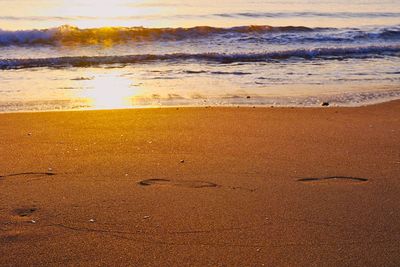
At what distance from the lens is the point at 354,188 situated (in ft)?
15.3

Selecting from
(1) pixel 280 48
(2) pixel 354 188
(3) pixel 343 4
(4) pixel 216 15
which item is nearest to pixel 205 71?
(1) pixel 280 48

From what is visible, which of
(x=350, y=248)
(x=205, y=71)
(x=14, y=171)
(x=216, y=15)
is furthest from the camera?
(x=216, y=15)

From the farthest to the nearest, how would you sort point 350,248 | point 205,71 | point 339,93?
point 205,71 → point 339,93 → point 350,248

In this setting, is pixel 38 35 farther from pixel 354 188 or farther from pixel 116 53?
pixel 354 188

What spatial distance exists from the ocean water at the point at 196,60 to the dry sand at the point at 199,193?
246 cm

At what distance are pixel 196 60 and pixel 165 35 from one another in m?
4.67

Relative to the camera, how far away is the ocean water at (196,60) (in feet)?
31.5

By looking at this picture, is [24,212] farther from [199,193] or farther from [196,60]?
[196,60]

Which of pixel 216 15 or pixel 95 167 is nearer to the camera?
pixel 95 167

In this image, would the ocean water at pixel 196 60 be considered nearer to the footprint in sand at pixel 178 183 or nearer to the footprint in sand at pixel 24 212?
the footprint in sand at pixel 178 183

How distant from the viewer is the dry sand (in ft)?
11.8

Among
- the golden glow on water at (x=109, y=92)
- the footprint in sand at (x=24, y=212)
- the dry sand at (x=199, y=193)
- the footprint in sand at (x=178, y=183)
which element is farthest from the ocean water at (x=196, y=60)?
the footprint in sand at (x=24, y=212)

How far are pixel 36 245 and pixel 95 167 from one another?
4.97ft

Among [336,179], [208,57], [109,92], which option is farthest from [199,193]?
[208,57]
